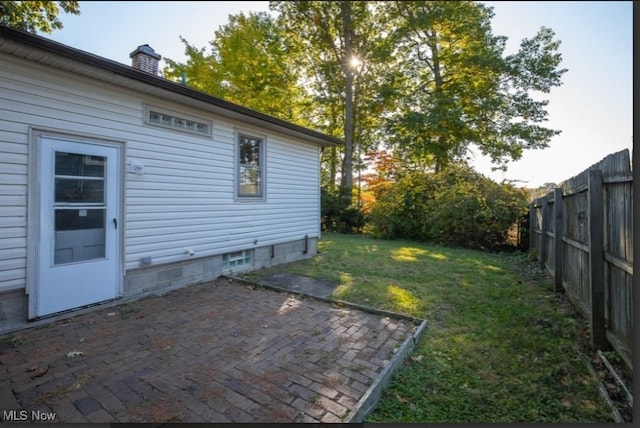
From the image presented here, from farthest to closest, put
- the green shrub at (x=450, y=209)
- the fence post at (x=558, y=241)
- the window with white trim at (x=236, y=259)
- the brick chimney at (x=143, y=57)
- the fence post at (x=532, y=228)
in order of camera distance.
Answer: the green shrub at (x=450, y=209)
the fence post at (x=532, y=228)
the window with white trim at (x=236, y=259)
the brick chimney at (x=143, y=57)
the fence post at (x=558, y=241)

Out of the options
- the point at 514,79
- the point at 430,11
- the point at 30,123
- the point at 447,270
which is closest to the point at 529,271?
the point at 447,270

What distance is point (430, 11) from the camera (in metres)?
14.8

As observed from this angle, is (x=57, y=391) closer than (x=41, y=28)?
Yes

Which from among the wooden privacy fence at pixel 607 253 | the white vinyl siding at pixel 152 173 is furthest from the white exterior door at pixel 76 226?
the wooden privacy fence at pixel 607 253

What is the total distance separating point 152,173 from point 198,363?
10.6 feet

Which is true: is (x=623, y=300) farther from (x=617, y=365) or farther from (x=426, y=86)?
(x=426, y=86)

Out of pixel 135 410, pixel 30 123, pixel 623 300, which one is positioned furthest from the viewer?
pixel 30 123

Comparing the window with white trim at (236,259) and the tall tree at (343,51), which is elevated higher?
the tall tree at (343,51)

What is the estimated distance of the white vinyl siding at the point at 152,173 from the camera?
3510 millimetres

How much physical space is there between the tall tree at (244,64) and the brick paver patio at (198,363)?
15.3 m

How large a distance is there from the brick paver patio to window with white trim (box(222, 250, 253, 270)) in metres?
1.95

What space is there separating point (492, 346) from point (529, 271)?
476cm

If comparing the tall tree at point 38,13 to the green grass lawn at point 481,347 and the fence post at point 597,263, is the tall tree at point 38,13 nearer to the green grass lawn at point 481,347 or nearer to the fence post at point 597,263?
the green grass lawn at point 481,347

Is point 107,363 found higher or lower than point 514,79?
lower
